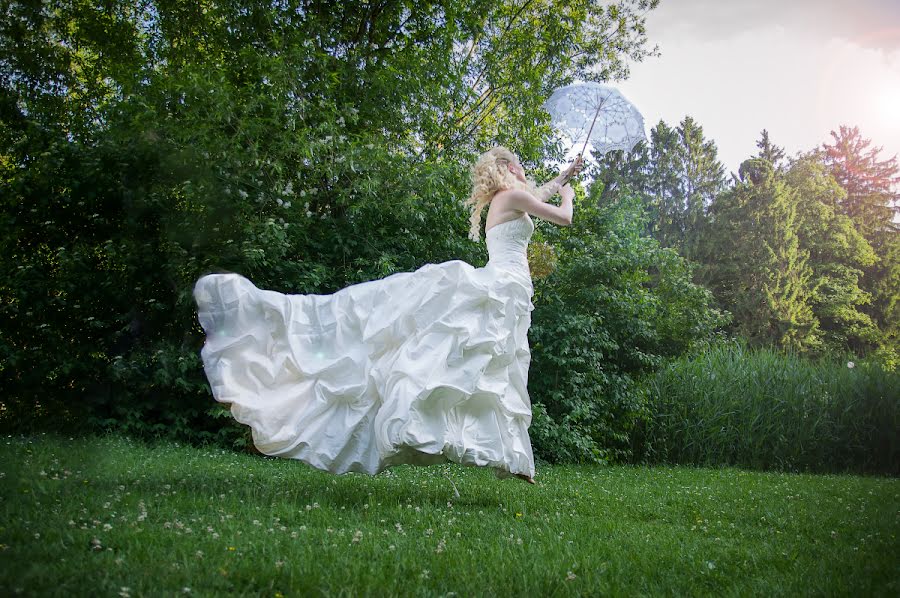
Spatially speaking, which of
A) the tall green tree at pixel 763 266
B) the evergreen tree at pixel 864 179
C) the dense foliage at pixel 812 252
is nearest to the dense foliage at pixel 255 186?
the dense foliage at pixel 812 252

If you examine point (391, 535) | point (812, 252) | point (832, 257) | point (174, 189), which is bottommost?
point (391, 535)

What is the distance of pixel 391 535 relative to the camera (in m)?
3.89

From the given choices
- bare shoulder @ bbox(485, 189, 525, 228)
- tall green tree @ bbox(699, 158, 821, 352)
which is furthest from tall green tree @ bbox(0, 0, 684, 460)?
tall green tree @ bbox(699, 158, 821, 352)

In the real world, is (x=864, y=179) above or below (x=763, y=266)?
above

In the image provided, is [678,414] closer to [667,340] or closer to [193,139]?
[667,340]

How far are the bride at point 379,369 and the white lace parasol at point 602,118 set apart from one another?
93.4 inches

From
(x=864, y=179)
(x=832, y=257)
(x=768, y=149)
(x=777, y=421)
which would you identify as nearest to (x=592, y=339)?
(x=777, y=421)

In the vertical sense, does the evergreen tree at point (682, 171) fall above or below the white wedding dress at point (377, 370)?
above

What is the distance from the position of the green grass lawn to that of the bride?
0.50 metres

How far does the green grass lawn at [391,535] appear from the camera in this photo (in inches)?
116

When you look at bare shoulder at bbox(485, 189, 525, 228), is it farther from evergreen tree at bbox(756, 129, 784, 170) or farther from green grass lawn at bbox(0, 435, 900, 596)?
evergreen tree at bbox(756, 129, 784, 170)

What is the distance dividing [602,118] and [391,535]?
4.83 metres

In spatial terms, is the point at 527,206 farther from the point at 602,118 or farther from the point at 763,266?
the point at 763,266

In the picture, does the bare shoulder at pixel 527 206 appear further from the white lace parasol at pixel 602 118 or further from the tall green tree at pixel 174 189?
the tall green tree at pixel 174 189
